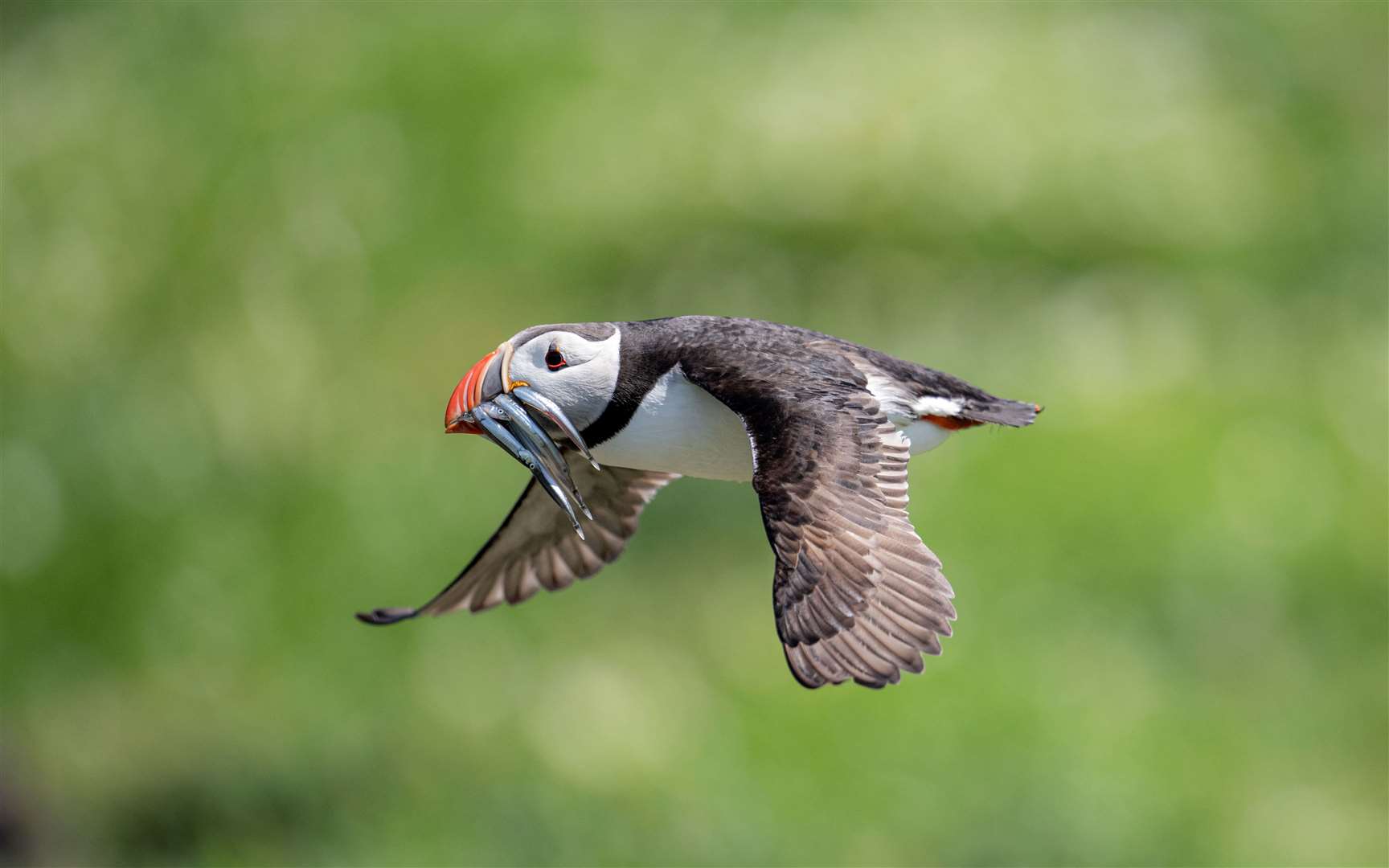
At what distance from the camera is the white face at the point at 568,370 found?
4719 mm

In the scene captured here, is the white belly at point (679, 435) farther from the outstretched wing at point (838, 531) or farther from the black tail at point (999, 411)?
the black tail at point (999, 411)

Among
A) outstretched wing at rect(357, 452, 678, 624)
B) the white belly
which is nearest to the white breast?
the white belly

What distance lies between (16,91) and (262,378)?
375 centimetres

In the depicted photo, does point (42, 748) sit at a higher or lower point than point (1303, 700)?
lower

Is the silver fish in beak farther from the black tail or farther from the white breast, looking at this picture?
the black tail

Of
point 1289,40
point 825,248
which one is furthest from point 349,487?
point 1289,40

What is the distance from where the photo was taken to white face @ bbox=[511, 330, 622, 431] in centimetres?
472

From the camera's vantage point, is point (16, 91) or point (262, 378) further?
point (16, 91)

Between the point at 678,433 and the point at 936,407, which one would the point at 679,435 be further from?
the point at 936,407

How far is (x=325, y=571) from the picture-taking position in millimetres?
11180

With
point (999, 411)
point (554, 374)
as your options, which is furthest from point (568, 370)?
point (999, 411)

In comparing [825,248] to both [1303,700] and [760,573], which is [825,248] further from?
[1303,700]

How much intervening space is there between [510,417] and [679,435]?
18.8 inches

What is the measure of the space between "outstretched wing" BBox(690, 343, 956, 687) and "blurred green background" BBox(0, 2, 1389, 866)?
19.1 feet
